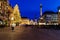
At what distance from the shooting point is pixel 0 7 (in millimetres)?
86000

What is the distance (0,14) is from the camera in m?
86.0

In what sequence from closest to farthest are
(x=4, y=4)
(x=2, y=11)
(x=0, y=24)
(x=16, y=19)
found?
(x=0, y=24), (x=2, y=11), (x=4, y=4), (x=16, y=19)

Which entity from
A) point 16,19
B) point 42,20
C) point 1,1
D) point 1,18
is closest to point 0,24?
point 1,18

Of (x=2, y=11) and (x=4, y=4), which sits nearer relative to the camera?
(x=2, y=11)

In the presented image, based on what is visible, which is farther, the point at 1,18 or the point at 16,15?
the point at 16,15

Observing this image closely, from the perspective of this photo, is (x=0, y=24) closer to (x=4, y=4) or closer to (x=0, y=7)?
(x=0, y=7)

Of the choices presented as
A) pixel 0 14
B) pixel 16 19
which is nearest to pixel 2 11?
pixel 0 14

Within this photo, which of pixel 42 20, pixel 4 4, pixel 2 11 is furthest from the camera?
pixel 42 20

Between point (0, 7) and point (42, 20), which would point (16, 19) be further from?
point (42, 20)

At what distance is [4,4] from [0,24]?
1713 centimetres

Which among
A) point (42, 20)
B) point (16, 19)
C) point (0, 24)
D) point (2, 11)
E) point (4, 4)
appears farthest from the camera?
point (42, 20)

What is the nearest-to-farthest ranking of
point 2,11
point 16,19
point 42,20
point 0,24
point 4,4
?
point 0,24 < point 2,11 < point 4,4 < point 16,19 < point 42,20

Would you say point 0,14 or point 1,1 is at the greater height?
point 1,1

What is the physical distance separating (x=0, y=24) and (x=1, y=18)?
18.0 feet
